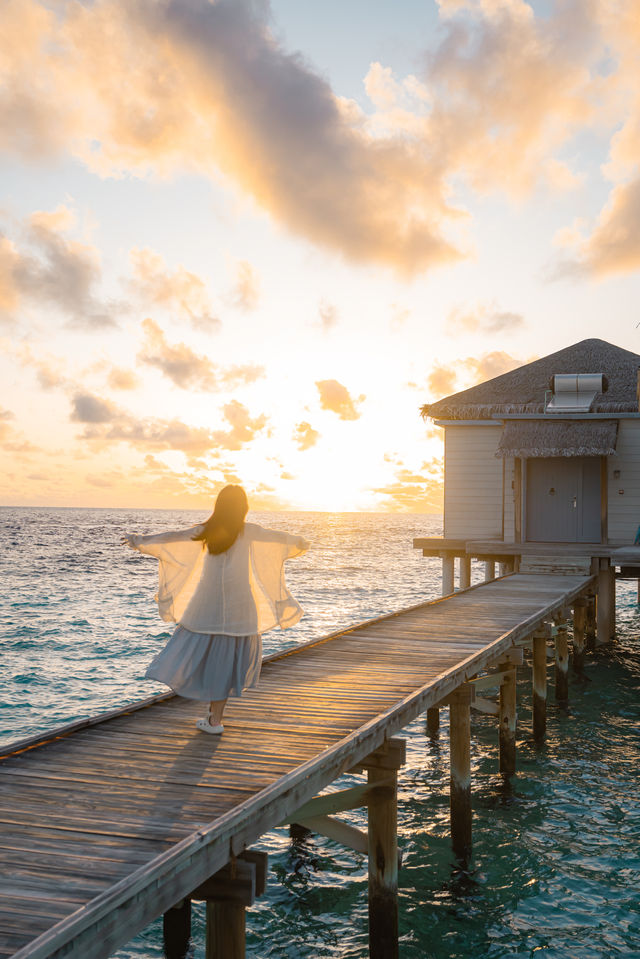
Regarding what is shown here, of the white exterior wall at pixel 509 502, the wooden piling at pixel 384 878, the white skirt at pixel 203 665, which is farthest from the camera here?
the white exterior wall at pixel 509 502

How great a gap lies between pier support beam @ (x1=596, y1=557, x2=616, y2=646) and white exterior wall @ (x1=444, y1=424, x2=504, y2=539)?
280 cm

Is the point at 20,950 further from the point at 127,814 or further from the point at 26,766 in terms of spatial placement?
the point at 26,766

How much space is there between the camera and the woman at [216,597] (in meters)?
6.34

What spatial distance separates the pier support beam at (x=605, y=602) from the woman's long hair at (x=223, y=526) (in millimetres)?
14972

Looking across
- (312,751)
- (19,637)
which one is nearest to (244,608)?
(312,751)

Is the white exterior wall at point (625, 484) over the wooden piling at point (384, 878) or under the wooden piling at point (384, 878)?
over

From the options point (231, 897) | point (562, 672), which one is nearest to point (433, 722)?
point (562, 672)

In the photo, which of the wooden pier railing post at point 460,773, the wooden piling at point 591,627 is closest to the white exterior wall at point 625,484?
the wooden piling at point 591,627

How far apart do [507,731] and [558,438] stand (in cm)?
1025

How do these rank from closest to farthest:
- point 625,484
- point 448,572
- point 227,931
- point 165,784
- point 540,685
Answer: point 227,931
point 165,784
point 540,685
point 625,484
point 448,572

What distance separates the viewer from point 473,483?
68.9 feet

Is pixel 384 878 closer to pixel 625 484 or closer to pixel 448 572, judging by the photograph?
pixel 448 572

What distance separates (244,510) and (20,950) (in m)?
3.83

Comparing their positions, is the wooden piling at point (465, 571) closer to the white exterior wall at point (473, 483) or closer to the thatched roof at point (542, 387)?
the white exterior wall at point (473, 483)
